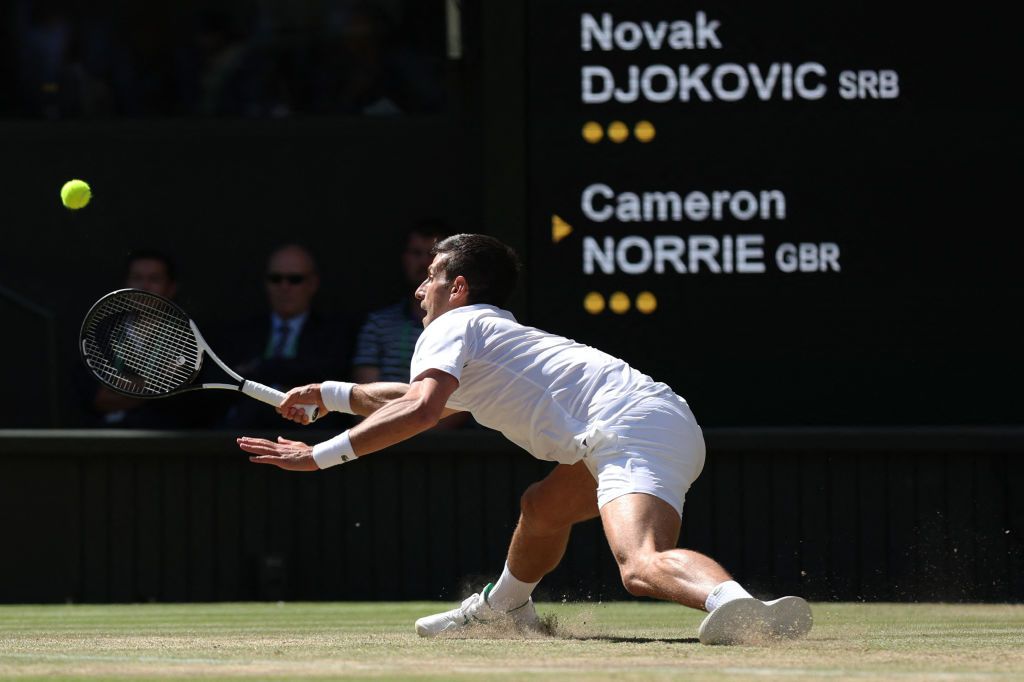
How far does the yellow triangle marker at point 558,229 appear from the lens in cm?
885

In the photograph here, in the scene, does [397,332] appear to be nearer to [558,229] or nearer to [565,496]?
[558,229]

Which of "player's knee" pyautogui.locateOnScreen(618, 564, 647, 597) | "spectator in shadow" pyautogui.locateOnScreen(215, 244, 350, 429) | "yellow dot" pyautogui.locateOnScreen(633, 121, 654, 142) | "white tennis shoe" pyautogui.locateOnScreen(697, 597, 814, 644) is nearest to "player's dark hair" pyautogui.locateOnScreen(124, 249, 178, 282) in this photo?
"spectator in shadow" pyautogui.locateOnScreen(215, 244, 350, 429)

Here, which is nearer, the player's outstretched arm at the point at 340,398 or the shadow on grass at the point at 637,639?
the shadow on grass at the point at 637,639

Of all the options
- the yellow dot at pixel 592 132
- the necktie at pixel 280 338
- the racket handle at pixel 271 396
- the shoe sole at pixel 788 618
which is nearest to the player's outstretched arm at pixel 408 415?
the racket handle at pixel 271 396

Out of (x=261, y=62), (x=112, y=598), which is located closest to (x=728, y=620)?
(x=112, y=598)

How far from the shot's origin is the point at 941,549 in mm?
8984

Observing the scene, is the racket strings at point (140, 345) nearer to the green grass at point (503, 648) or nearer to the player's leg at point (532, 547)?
the green grass at point (503, 648)

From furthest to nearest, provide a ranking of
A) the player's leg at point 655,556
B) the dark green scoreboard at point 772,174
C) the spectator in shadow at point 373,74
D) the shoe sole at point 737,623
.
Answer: the spectator in shadow at point 373,74, the dark green scoreboard at point 772,174, the player's leg at point 655,556, the shoe sole at point 737,623

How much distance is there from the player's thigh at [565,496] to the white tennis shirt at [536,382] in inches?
3.4

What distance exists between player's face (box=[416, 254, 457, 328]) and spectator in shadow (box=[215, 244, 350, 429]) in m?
3.04

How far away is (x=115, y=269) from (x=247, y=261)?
66 cm

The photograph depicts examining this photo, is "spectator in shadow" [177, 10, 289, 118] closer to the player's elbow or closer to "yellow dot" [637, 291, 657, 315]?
"yellow dot" [637, 291, 657, 315]

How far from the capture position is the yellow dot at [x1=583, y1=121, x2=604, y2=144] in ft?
29.1

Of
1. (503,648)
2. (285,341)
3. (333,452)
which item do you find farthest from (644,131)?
(503,648)
